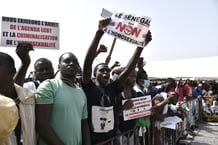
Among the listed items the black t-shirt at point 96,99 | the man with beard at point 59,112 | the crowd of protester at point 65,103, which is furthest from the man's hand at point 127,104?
the man with beard at point 59,112

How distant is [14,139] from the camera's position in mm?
2436

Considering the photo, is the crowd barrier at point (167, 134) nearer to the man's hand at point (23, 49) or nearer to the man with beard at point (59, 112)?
the man with beard at point (59, 112)

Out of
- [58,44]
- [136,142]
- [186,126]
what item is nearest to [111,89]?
[136,142]

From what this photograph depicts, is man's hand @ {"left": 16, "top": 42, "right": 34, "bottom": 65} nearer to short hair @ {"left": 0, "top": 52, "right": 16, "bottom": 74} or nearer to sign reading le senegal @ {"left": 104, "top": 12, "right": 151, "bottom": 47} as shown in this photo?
short hair @ {"left": 0, "top": 52, "right": 16, "bottom": 74}

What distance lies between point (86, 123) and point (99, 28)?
115cm

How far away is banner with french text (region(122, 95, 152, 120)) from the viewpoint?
4395 mm

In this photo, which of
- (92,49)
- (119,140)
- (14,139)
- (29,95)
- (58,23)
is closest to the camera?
(14,139)

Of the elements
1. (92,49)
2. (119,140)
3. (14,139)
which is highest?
(92,49)

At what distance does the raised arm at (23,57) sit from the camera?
121 inches

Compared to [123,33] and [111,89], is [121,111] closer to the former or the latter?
[111,89]

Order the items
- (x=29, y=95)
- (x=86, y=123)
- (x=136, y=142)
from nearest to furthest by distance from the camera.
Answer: (x=29, y=95)
(x=86, y=123)
(x=136, y=142)

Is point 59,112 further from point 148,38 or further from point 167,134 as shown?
point 167,134

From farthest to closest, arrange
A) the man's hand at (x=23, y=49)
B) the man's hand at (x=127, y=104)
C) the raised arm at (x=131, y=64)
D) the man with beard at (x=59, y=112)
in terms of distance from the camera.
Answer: the man's hand at (x=127, y=104), the raised arm at (x=131, y=64), the man's hand at (x=23, y=49), the man with beard at (x=59, y=112)

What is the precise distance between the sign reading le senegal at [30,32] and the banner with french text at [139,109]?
1.68 metres
